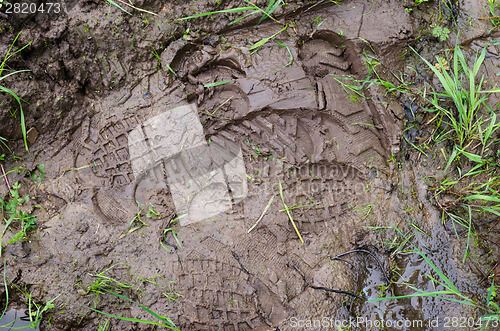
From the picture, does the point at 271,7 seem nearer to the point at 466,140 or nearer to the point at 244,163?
the point at 244,163

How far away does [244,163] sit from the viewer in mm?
2527

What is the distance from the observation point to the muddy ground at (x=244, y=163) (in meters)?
2.34

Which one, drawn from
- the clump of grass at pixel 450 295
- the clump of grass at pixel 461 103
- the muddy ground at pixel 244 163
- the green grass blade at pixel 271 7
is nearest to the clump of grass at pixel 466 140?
the clump of grass at pixel 461 103

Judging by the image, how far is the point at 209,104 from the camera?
101 inches

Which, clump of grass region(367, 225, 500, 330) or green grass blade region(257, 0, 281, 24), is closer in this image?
clump of grass region(367, 225, 500, 330)

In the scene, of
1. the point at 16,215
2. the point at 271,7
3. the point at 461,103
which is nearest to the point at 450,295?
the point at 461,103

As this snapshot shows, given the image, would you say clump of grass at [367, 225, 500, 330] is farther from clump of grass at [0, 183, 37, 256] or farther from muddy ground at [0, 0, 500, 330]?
clump of grass at [0, 183, 37, 256]

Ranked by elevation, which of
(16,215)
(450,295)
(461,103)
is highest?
(461,103)

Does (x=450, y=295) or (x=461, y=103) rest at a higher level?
(x=461, y=103)

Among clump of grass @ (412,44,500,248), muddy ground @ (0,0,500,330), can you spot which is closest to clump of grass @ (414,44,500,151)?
clump of grass @ (412,44,500,248)

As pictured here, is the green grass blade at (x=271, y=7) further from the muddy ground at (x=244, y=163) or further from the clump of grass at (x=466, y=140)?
the clump of grass at (x=466, y=140)

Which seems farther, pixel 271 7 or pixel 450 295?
pixel 271 7

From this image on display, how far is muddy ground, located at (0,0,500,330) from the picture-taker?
234cm

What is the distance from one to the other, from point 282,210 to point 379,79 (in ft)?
4.23
